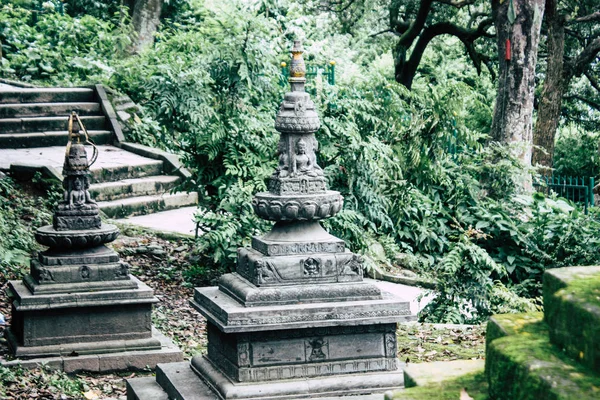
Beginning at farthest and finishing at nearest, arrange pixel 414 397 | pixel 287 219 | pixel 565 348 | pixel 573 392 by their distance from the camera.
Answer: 1. pixel 287 219
2. pixel 414 397
3. pixel 565 348
4. pixel 573 392

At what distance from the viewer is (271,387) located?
599 cm

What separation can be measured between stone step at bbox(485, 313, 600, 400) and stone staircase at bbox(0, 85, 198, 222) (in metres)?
10.2

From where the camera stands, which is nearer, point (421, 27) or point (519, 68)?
point (519, 68)

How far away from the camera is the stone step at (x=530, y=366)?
3.03m

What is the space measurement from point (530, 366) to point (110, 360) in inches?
216

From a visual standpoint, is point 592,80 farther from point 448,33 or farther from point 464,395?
point 464,395

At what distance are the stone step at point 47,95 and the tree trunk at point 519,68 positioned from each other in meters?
7.88

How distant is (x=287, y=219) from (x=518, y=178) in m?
8.15

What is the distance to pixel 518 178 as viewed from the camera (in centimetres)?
1379

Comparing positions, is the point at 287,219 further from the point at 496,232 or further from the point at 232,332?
the point at 496,232

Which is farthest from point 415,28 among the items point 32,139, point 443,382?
point 443,382

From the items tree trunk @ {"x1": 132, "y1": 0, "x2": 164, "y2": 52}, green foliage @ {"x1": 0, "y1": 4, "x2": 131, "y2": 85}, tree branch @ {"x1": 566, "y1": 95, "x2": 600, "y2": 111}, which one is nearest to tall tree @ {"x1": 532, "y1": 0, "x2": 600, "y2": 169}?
tree branch @ {"x1": 566, "y1": 95, "x2": 600, "y2": 111}

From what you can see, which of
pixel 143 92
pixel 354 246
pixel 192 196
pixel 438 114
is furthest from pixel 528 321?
pixel 143 92

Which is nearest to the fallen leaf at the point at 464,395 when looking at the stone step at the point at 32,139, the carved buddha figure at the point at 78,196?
the carved buddha figure at the point at 78,196
